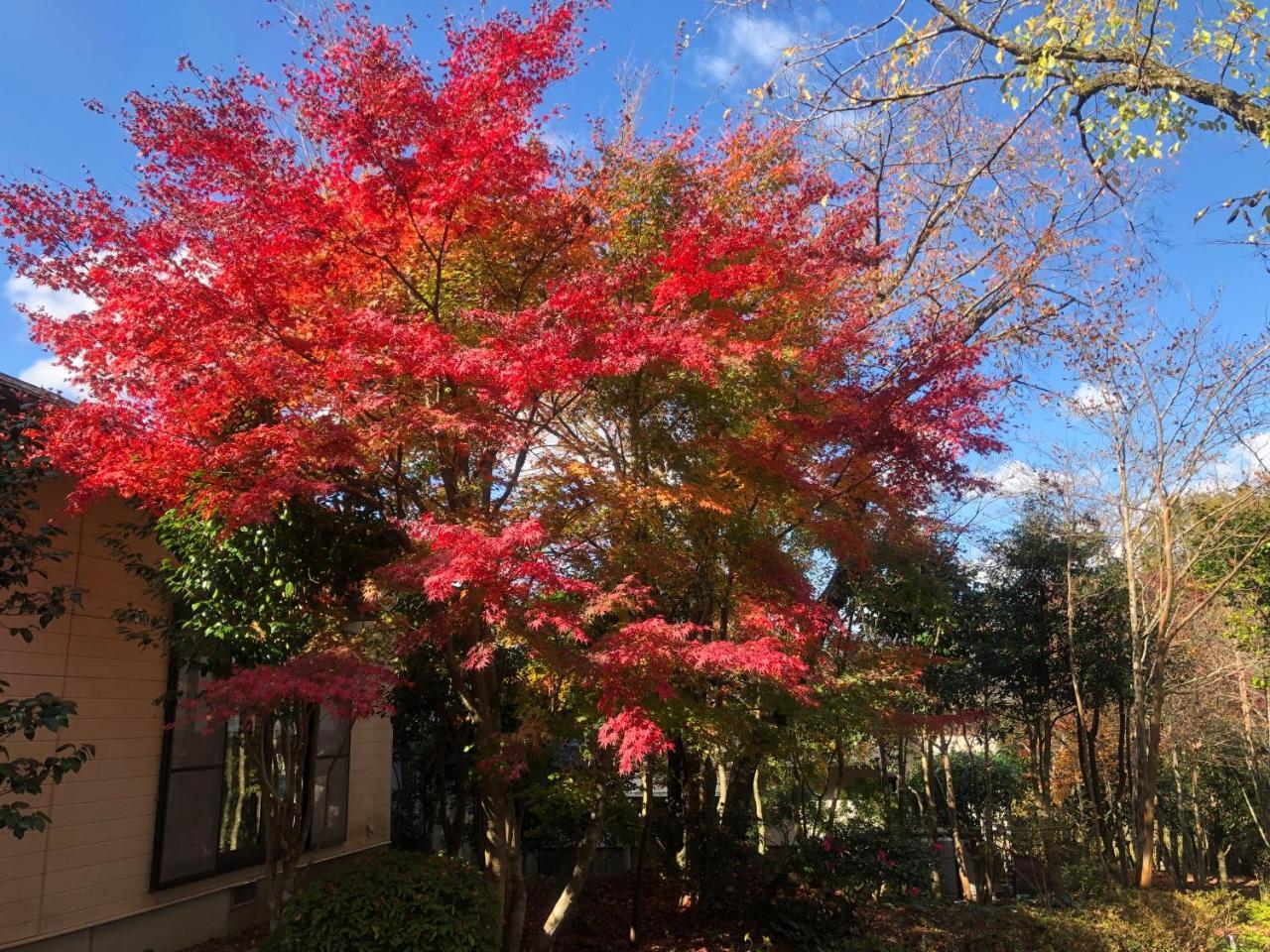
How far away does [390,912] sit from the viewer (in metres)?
5.31

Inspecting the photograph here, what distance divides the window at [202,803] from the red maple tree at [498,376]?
227cm

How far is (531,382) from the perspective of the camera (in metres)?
5.69

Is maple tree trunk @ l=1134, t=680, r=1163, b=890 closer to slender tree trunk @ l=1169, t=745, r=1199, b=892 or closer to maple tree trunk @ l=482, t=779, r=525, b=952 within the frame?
slender tree trunk @ l=1169, t=745, r=1199, b=892

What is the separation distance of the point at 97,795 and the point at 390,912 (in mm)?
2729

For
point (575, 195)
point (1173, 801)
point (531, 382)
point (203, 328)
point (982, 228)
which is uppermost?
point (982, 228)

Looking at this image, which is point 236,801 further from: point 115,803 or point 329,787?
point 329,787

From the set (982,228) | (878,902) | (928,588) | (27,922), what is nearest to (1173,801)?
(928,588)

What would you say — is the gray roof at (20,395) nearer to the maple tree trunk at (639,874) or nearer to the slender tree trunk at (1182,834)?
the maple tree trunk at (639,874)

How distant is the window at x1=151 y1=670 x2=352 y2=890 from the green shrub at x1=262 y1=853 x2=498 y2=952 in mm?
1687

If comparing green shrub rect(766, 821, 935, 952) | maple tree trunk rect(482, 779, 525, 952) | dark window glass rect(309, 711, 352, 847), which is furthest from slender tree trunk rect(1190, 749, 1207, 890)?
dark window glass rect(309, 711, 352, 847)

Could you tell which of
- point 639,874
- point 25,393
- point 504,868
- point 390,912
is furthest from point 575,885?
point 25,393

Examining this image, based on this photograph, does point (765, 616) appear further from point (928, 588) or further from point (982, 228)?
point (982, 228)

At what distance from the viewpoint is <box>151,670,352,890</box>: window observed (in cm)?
702

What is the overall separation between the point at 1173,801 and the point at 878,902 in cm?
1123
